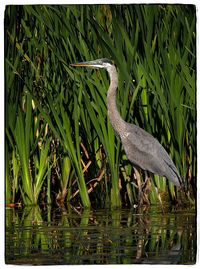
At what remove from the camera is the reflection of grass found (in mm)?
6375

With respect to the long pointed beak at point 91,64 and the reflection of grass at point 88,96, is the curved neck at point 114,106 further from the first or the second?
the long pointed beak at point 91,64

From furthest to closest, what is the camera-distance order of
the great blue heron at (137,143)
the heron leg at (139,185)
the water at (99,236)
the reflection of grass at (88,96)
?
the great blue heron at (137,143) → the heron leg at (139,185) → the reflection of grass at (88,96) → the water at (99,236)

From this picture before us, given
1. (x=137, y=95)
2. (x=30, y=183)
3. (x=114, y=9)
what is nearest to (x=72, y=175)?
(x=30, y=183)

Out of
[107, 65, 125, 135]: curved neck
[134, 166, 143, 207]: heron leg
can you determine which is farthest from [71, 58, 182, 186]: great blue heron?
[134, 166, 143, 207]: heron leg

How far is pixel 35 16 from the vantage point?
6410mm

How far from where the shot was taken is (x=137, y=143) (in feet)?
23.4

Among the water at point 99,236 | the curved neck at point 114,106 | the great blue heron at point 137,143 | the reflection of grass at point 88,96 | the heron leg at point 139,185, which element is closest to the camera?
the water at point 99,236

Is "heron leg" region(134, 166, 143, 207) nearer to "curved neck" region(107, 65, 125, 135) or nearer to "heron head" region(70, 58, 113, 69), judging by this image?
"curved neck" region(107, 65, 125, 135)

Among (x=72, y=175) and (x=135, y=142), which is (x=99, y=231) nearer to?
(x=72, y=175)

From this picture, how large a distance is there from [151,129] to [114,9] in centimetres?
85

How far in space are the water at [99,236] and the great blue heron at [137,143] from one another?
0.32 m

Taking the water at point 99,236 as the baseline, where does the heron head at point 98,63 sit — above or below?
above

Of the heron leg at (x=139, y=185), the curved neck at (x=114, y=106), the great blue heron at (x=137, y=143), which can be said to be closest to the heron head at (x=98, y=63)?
the great blue heron at (x=137, y=143)

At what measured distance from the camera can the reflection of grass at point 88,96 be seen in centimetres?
638
